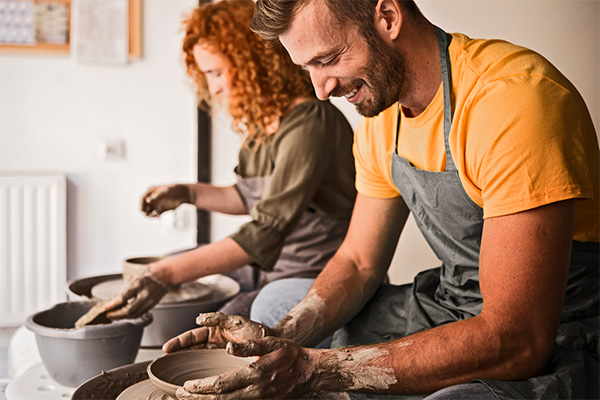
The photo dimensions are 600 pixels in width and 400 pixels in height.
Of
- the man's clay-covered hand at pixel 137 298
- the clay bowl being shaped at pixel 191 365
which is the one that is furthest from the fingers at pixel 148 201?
the clay bowl being shaped at pixel 191 365

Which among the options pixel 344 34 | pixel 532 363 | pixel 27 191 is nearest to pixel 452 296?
pixel 532 363

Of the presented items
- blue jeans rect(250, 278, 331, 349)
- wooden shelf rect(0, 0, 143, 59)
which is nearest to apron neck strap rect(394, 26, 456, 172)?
blue jeans rect(250, 278, 331, 349)

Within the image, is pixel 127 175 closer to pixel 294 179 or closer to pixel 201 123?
pixel 201 123

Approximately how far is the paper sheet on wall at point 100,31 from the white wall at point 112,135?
6 cm

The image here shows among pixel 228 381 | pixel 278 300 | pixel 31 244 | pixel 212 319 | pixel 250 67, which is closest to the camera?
pixel 228 381

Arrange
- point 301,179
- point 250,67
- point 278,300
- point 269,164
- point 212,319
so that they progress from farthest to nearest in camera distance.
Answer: point 269,164 → point 250,67 → point 301,179 → point 278,300 → point 212,319

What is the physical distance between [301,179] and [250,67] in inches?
14.9

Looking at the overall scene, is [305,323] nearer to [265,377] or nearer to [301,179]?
[265,377]

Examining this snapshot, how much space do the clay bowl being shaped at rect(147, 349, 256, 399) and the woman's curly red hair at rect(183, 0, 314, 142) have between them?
34.2 inches

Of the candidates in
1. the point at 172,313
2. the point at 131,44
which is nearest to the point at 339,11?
the point at 172,313

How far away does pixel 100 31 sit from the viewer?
295 centimetres

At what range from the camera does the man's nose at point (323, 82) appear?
1101 mm

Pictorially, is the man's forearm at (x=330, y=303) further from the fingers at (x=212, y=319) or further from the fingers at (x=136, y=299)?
the fingers at (x=136, y=299)

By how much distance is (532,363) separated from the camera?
0.90 meters
